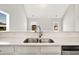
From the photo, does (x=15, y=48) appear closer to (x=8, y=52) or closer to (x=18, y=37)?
(x=8, y=52)

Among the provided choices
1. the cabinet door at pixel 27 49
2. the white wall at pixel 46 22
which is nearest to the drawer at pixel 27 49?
the cabinet door at pixel 27 49

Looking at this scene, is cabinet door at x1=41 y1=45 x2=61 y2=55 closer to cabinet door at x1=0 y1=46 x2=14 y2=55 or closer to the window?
cabinet door at x1=0 y1=46 x2=14 y2=55

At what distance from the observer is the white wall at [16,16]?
2795 mm

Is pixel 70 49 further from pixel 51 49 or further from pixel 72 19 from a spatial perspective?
pixel 72 19

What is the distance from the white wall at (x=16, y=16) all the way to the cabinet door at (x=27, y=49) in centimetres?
79

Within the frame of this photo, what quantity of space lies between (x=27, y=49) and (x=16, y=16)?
3.38 feet

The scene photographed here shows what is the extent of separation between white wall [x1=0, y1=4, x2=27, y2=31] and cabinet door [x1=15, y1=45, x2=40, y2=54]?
789 mm

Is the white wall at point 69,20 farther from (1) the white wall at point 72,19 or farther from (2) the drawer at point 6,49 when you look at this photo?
(2) the drawer at point 6,49

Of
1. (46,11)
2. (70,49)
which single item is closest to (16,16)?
(46,11)

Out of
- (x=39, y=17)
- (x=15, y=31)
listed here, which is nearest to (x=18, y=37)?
(x=15, y=31)

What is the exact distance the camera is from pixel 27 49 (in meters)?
2.08
